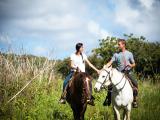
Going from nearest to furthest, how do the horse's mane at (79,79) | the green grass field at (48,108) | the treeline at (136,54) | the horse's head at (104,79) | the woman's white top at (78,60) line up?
the horse's head at (104,79), the horse's mane at (79,79), the woman's white top at (78,60), the green grass field at (48,108), the treeline at (136,54)

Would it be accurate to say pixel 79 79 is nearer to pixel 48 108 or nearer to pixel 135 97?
pixel 135 97

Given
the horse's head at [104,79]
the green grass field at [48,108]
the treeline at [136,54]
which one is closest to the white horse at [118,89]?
the horse's head at [104,79]

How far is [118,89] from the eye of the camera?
10211 mm

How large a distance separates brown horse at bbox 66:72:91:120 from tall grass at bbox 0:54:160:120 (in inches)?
38.3

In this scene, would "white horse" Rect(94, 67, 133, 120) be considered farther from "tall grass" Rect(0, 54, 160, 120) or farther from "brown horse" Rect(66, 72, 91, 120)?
"tall grass" Rect(0, 54, 160, 120)

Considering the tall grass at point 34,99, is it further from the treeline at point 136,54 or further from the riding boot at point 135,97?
the treeline at point 136,54

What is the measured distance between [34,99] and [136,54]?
1833 inches

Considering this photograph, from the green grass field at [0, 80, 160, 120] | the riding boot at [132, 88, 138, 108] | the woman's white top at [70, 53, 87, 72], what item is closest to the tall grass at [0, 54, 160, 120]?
the green grass field at [0, 80, 160, 120]

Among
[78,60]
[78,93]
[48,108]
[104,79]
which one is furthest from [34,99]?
[104,79]

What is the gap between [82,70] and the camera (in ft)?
37.2

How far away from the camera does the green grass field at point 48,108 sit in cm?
1212


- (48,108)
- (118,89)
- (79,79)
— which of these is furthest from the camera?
(48,108)

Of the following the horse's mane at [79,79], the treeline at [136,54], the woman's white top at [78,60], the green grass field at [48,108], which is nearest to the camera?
the horse's mane at [79,79]

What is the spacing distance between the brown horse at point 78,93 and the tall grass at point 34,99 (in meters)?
0.97
